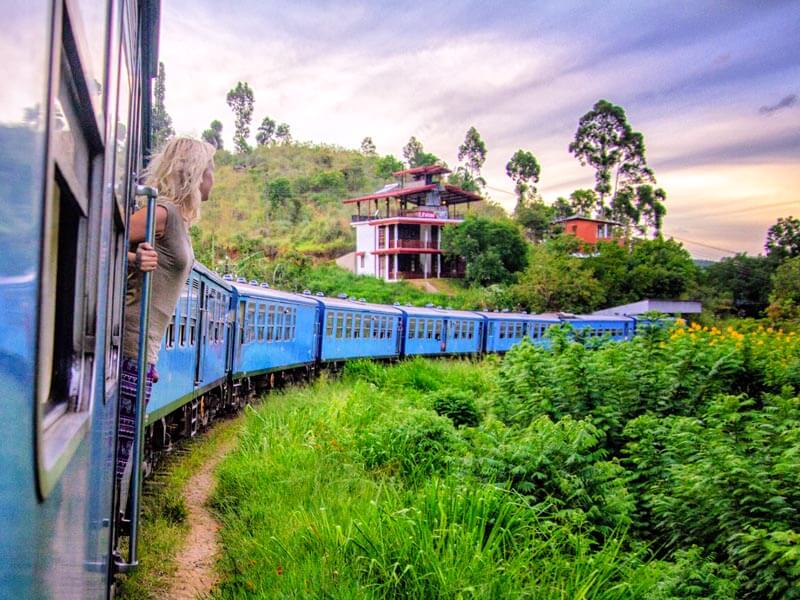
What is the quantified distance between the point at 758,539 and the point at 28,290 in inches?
166

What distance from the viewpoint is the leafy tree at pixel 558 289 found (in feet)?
123

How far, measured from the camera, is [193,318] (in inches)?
308

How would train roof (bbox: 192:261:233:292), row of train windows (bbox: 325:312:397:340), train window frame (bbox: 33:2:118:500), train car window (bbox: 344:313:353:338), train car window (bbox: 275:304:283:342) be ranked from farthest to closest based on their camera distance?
train car window (bbox: 344:313:353:338) < row of train windows (bbox: 325:312:397:340) < train car window (bbox: 275:304:283:342) < train roof (bbox: 192:261:233:292) < train window frame (bbox: 33:2:118:500)

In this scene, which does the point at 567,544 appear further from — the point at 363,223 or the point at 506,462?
the point at 363,223

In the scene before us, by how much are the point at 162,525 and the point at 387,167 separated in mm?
72405

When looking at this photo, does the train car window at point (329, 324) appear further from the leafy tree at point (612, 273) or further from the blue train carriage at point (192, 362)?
the leafy tree at point (612, 273)

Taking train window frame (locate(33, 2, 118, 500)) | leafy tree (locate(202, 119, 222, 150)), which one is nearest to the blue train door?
train window frame (locate(33, 2, 118, 500))

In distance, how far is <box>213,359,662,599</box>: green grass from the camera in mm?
3871

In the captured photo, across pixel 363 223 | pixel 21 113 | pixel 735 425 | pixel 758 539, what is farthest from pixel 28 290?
pixel 363 223

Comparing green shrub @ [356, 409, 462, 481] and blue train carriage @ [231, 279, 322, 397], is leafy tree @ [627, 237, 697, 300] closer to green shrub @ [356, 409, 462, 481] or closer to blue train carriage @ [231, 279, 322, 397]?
blue train carriage @ [231, 279, 322, 397]

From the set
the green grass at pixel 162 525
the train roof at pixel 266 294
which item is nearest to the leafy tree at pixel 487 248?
the train roof at pixel 266 294

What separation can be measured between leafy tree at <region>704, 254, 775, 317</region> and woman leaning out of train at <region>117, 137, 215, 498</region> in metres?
44.9

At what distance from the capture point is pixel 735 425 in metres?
5.66

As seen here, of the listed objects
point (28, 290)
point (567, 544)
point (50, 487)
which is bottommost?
point (567, 544)
